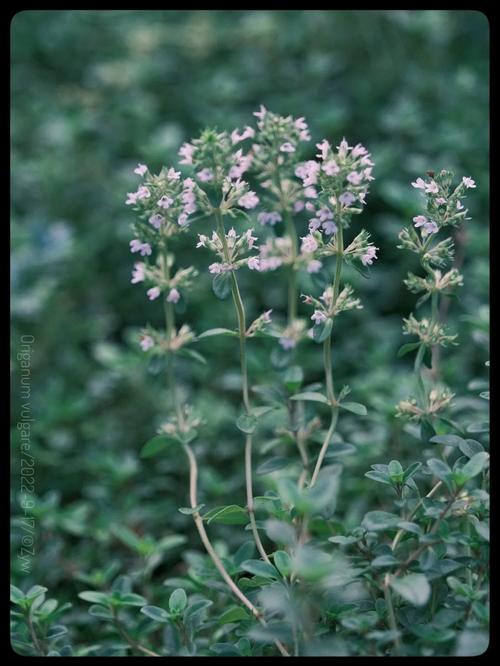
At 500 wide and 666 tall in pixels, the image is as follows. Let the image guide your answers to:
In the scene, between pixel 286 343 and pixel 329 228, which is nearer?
pixel 329 228

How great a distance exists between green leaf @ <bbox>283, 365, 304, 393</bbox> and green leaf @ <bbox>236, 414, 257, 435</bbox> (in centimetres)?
16

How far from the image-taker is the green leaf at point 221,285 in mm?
1430

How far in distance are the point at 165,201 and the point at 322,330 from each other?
382 millimetres

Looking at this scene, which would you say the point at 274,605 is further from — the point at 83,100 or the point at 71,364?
the point at 83,100

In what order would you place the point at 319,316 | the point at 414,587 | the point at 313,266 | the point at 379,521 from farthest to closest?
1. the point at 313,266
2. the point at 319,316
3. the point at 379,521
4. the point at 414,587

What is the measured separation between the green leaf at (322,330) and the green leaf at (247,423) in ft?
0.67

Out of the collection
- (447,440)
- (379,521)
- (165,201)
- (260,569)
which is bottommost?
(260,569)

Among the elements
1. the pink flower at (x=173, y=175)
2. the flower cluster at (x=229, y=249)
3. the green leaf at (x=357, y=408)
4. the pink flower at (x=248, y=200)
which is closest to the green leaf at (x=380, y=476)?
the green leaf at (x=357, y=408)

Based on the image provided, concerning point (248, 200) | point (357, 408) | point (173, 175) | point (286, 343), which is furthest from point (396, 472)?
point (173, 175)

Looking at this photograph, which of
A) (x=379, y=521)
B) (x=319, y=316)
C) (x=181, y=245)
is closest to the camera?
(x=379, y=521)

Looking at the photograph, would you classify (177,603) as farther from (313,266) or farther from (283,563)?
(313,266)

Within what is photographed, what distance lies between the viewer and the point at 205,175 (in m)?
1.37

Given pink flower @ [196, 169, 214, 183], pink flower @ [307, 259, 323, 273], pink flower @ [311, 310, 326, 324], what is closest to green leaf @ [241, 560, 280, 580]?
pink flower @ [311, 310, 326, 324]

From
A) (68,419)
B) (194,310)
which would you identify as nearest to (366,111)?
(194,310)
